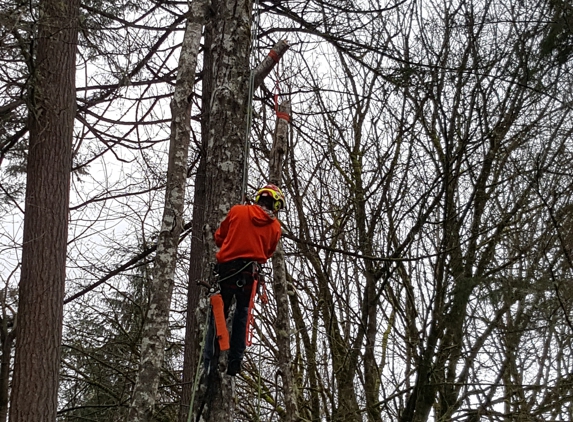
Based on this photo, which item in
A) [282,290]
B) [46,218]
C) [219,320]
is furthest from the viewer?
[46,218]

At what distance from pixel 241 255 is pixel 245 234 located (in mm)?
177

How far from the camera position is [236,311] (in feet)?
14.7

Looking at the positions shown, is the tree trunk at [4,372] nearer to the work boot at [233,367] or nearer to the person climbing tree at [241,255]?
the person climbing tree at [241,255]

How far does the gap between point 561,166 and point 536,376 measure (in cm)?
265

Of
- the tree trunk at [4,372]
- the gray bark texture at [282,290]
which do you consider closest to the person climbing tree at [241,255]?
the gray bark texture at [282,290]

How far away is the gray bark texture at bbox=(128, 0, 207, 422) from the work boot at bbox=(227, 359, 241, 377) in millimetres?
915

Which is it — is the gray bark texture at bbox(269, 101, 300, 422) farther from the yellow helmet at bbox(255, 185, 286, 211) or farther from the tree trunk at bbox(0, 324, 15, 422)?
the tree trunk at bbox(0, 324, 15, 422)

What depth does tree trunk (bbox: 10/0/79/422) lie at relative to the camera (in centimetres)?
621

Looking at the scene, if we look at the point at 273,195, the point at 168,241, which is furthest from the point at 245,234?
the point at 168,241

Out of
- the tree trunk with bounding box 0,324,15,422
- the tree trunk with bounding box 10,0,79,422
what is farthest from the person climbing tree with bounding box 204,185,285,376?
the tree trunk with bounding box 0,324,15,422

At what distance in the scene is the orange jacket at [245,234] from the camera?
13.5ft

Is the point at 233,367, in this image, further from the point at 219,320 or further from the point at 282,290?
the point at 282,290

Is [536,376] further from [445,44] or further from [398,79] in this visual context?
[445,44]

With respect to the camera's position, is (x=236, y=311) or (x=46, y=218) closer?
(x=236, y=311)
